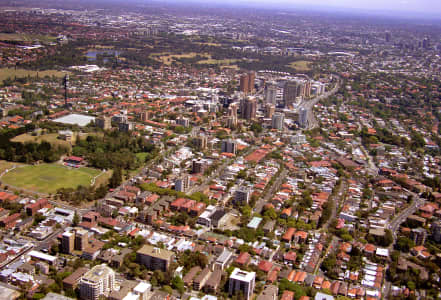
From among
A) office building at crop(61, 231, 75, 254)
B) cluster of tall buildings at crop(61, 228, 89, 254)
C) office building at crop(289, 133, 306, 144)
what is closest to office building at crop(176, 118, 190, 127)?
office building at crop(289, 133, 306, 144)

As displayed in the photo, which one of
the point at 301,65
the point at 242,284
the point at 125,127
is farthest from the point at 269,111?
the point at 301,65

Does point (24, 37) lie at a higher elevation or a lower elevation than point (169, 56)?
higher

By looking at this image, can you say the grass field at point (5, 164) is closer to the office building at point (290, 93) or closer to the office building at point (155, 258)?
the office building at point (155, 258)

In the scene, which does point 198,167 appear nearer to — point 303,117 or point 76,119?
point 76,119

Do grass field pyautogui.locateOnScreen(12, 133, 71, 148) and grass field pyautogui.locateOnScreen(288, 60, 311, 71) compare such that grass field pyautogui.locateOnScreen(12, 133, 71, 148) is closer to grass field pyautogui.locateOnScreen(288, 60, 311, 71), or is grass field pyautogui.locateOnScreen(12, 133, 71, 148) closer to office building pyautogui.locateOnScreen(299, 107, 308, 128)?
office building pyautogui.locateOnScreen(299, 107, 308, 128)

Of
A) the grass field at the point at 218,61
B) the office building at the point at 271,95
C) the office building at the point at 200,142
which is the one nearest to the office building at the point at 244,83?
the office building at the point at 271,95
